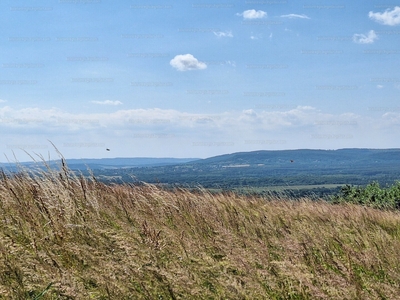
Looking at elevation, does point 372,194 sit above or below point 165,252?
below

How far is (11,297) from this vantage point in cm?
311

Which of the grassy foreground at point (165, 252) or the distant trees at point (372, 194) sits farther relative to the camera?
the distant trees at point (372, 194)

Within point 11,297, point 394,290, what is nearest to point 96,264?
point 11,297

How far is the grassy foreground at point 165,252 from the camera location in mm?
3225

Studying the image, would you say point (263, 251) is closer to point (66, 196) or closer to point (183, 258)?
point (183, 258)

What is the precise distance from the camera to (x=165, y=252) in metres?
4.07

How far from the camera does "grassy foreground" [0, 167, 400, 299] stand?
10.6 feet

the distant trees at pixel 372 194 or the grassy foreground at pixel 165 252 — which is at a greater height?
the grassy foreground at pixel 165 252

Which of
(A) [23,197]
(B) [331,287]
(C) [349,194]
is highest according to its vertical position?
(A) [23,197]

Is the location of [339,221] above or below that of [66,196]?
below

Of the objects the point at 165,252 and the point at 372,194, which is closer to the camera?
the point at 165,252

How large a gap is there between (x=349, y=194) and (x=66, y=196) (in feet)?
68.8

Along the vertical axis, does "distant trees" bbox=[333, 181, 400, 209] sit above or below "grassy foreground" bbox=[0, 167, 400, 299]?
below

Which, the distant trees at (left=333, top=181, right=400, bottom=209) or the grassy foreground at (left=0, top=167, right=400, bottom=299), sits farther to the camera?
the distant trees at (left=333, top=181, right=400, bottom=209)
